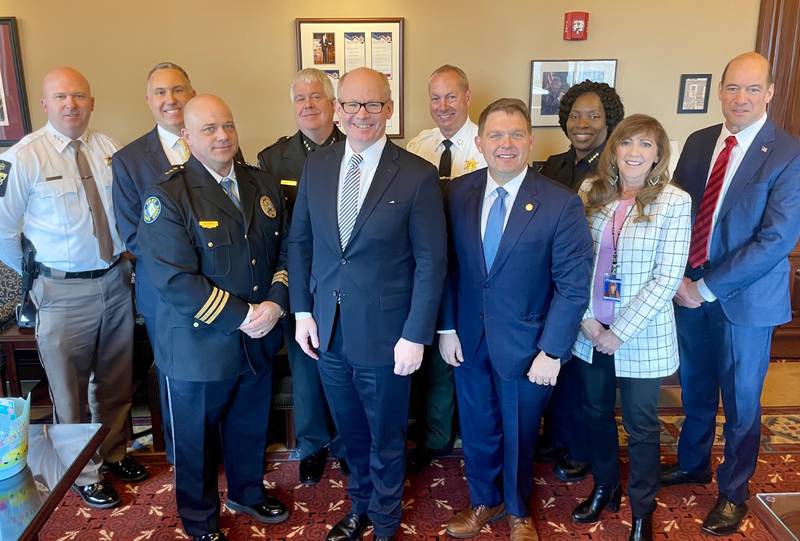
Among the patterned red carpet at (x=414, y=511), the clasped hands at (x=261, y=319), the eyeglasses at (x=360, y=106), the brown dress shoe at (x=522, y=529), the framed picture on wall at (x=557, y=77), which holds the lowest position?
the patterned red carpet at (x=414, y=511)

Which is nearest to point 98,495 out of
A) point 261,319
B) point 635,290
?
point 261,319

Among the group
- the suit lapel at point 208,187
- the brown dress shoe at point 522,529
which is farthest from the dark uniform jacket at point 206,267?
the brown dress shoe at point 522,529

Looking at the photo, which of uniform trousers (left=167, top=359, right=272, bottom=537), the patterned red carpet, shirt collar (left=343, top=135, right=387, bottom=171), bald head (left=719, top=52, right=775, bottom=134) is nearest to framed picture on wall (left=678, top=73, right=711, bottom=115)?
bald head (left=719, top=52, right=775, bottom=134)

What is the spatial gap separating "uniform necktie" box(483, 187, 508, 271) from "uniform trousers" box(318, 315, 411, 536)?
49cm

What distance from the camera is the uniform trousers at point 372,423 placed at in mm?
2000

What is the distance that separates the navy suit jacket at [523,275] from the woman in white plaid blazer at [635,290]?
0.17 meters

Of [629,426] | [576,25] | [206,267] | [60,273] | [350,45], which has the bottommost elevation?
[629,426]

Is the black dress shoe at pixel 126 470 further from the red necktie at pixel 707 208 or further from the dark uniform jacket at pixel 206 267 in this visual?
the red necktie at pixel 707 208

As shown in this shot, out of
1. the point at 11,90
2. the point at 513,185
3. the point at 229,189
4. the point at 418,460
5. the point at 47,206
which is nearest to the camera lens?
the point at 513,185

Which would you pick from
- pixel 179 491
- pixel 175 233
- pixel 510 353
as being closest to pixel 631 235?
pixel 510 353

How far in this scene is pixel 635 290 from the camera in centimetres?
200

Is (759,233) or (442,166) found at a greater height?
(442,166)

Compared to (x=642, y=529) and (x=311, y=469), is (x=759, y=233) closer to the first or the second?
(x=642, y=529)

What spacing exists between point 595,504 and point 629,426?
16.6 inches
